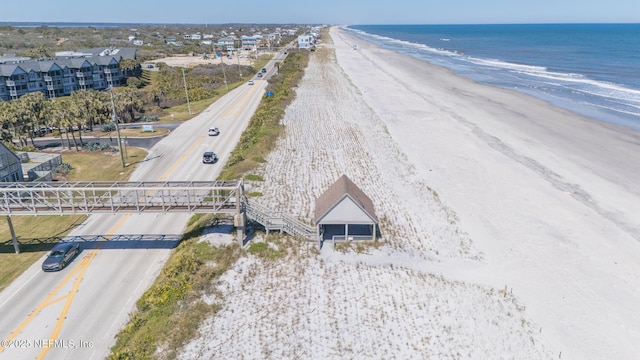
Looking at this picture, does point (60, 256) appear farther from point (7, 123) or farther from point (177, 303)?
point (7, 123)

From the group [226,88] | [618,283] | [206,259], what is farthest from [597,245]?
[226,88]

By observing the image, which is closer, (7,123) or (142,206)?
(142,206)

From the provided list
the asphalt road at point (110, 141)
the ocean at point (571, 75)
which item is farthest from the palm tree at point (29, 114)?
the ocean at point (571, 75)

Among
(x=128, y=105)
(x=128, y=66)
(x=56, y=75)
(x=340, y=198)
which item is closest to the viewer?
(x=340, y=198)

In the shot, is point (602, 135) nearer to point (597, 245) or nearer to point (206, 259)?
point (597, 245)

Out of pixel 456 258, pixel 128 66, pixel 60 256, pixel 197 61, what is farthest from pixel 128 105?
pixel 197 61

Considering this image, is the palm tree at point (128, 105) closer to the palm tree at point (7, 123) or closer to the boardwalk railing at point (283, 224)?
the palm tree at point (7, 123)

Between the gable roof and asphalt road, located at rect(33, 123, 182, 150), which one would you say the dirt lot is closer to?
asphalt road, located at rect(33, 123, 182, 150)
